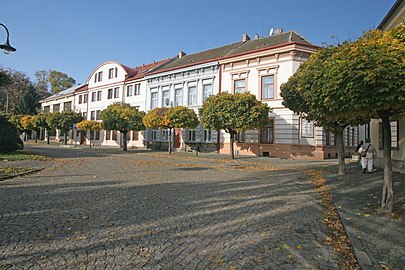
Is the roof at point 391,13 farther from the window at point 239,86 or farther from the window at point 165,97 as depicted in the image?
the window at point 165,97

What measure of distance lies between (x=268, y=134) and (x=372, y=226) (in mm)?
19088

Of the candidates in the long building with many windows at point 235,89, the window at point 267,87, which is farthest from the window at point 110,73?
the window at point 267,87

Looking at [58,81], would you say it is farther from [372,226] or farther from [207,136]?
[372,226]

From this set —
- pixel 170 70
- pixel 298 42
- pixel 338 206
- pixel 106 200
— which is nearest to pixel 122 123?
pixel 170 70

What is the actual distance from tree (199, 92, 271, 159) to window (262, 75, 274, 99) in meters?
4.86

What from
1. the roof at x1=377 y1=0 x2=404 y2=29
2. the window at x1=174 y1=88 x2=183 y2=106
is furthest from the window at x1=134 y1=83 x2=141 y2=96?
the roof at x1=377 y1=0 x2=404 y2=29

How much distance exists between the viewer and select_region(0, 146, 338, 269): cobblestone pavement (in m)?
3.39

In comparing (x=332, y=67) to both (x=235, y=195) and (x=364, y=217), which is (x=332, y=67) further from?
(x=235, y=195)

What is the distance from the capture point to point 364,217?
5.36m

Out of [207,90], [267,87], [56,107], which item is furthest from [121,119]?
[56,107]

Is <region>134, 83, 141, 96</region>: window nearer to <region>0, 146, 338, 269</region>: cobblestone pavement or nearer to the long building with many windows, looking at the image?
the long building with many windows

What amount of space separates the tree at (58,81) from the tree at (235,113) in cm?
6082

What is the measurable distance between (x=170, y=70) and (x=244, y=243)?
28.9 metres

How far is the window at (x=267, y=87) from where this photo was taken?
2365 centimetres
